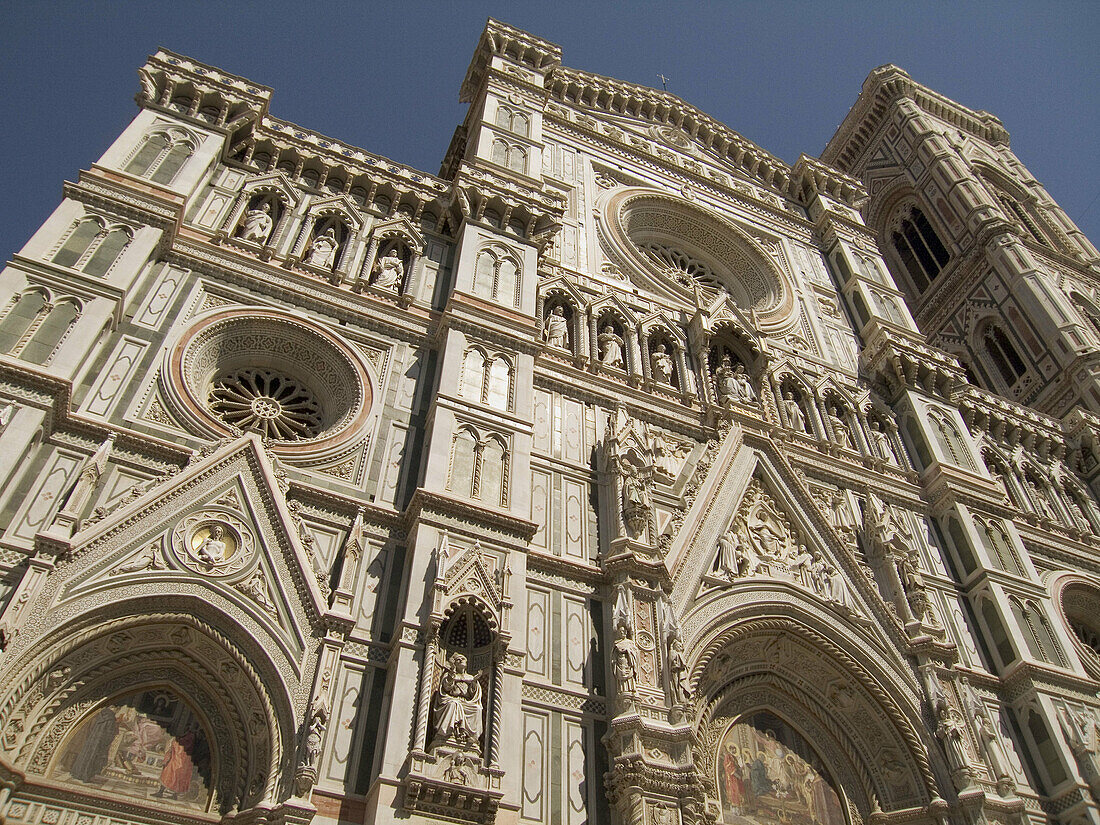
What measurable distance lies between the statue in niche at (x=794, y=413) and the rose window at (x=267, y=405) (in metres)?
8.49

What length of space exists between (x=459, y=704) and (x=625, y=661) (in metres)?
2.23

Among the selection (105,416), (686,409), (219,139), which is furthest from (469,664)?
(219,139)

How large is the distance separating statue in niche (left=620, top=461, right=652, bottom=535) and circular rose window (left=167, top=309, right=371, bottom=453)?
12.1ft

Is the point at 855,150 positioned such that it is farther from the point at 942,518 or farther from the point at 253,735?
the point at 253,735

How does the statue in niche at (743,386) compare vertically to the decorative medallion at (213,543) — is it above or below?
above

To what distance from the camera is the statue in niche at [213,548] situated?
31.5 ft

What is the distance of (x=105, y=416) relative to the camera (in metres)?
10.2

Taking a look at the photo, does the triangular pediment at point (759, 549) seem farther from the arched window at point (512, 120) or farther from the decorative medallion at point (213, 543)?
the arched window at point (512, 120)

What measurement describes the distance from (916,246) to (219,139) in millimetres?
29173

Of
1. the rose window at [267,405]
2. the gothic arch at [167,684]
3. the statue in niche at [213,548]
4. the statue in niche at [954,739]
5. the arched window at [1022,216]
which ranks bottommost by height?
the gothic arch at [167,684]

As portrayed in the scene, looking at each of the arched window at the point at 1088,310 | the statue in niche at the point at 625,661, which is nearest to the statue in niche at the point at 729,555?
the statue in niche at the point at 625,661

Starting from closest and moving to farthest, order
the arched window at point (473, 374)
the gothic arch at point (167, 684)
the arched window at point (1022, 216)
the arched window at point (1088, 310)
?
1. the gothic arch at point (167, 684)
2. the arched window at point (473, 374)
3. the arched window at point (1088, 310)
4. the arched window at point (1022, 216)

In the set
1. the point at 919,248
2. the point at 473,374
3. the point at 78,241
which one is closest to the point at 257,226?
the point at 78,241

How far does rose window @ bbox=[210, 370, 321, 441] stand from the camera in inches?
463
